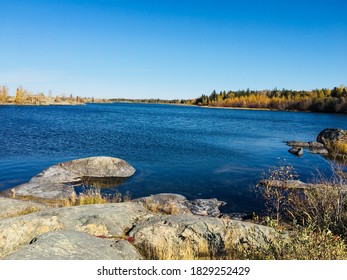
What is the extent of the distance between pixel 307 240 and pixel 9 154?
2896cm

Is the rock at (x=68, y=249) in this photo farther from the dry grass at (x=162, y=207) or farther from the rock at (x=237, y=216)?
the rock at (x=237, y=216)

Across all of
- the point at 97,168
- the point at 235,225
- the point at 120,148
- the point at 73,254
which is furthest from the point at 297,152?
the point at 73,254

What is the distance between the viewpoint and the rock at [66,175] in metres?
17.3

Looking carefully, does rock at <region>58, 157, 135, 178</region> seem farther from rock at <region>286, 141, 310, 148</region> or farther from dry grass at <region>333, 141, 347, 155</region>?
rock at <region>286, 141, 310, 148</region>

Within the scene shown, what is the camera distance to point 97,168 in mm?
22719

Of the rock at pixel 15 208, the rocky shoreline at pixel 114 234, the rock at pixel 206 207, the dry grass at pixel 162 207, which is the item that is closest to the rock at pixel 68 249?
the rocky shoreline at pixel 114 234

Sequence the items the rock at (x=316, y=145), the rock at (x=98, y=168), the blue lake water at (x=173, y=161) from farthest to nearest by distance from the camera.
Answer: the rock at (x=316, y=145)
the rock at (x=98, y=168)
the blue lake water at (x=173, y=161)

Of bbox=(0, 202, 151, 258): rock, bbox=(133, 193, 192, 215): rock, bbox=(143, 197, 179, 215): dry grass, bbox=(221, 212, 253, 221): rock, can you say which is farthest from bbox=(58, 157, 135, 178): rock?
bbox=(0, 202, 151, 258): rock

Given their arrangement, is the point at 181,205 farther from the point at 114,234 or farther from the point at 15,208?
the point at 15,208

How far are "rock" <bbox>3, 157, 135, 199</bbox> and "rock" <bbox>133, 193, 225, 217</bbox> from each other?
515 cm

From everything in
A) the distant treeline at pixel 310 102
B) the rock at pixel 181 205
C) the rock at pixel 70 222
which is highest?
the distant treeline at pixel 310 102

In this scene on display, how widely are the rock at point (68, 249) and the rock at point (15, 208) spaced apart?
6.36m

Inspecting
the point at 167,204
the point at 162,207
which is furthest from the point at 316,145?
the point at 162,207

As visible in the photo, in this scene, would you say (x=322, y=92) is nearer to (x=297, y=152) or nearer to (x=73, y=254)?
(x=297, y=152)
